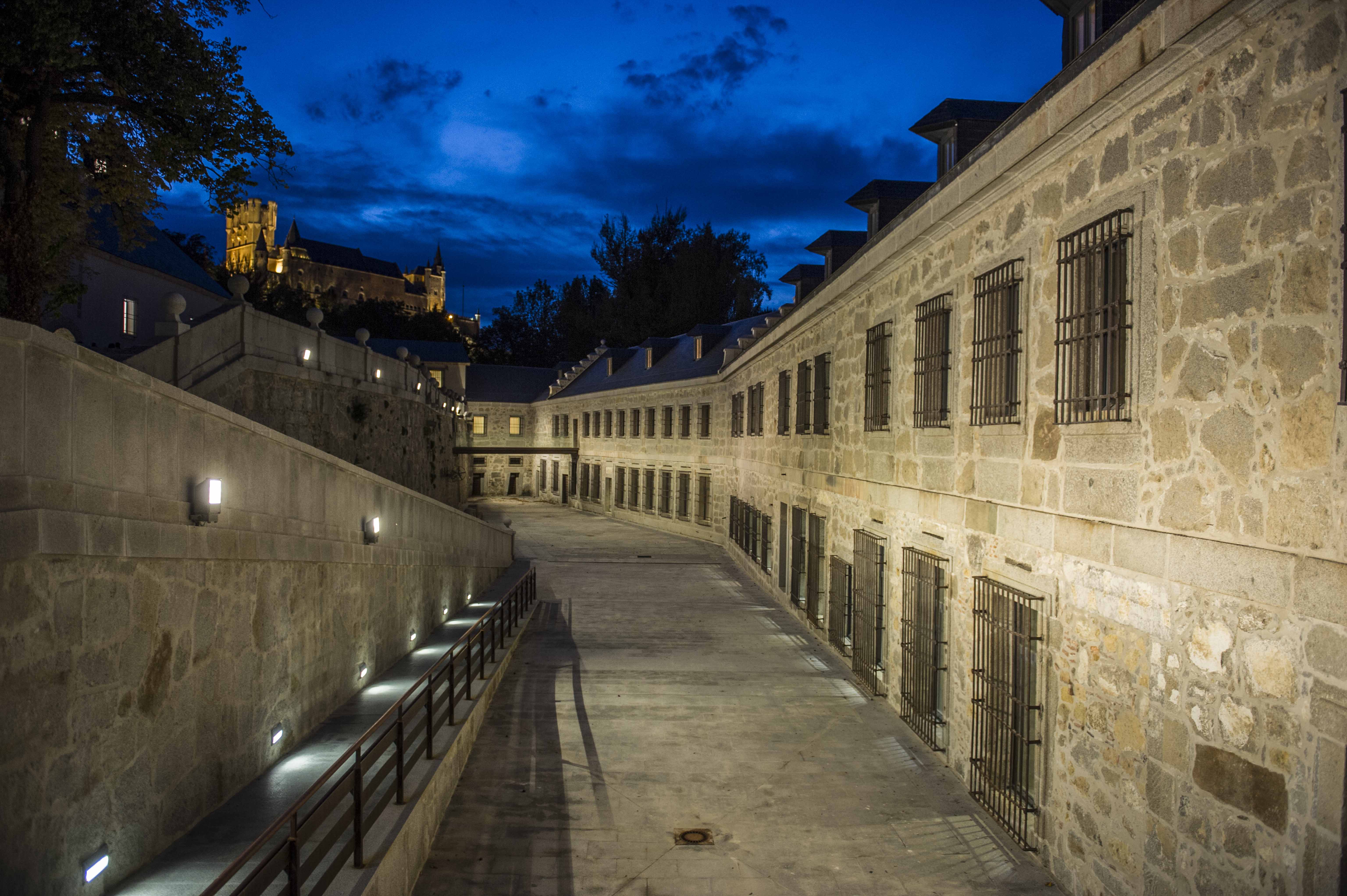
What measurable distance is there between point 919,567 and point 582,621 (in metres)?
7.93

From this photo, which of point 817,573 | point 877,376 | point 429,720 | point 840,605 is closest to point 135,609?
point 429,720

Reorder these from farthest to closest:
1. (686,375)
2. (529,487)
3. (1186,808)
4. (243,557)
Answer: (529,487) → (686,375) → (243,557) → (1186,808)

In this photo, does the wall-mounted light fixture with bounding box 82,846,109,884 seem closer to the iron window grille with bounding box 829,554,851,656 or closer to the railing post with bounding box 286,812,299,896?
the railing post with bounding box 286,812,299,896

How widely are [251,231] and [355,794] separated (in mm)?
122432

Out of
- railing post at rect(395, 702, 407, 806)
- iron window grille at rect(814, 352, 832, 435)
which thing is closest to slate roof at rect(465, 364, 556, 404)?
iron window grille at rect(814, 352, 832, 435)

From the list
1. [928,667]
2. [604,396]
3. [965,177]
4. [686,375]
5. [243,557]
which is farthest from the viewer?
[604,396]

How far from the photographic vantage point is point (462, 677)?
9.17m

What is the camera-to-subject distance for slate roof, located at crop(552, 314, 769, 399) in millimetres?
31062

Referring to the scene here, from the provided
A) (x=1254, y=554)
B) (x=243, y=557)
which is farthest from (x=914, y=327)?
(x=243, y=557)

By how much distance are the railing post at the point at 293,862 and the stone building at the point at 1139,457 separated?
487cm

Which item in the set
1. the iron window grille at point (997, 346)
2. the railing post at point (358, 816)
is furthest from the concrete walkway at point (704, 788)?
the iron window grille at point (997, 346)

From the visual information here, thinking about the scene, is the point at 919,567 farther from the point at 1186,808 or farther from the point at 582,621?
the point at 582,621

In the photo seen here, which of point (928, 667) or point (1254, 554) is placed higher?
point (1254, 554)

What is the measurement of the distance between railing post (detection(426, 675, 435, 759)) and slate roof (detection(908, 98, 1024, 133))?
7.94 meters
